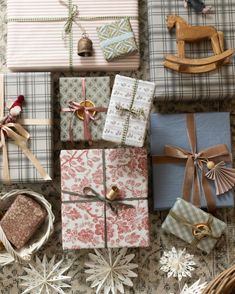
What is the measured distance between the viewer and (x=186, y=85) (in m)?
1.78

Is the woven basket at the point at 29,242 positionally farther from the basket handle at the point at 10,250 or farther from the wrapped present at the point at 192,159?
the wrapped present at the point at 192,159

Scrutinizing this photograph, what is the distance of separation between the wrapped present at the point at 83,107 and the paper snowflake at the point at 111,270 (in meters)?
0.45

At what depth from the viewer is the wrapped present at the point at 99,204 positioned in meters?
1.72

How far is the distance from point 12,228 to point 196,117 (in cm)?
80

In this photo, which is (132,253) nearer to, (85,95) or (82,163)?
(82,163)

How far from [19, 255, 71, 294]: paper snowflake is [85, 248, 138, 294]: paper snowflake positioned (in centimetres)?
11

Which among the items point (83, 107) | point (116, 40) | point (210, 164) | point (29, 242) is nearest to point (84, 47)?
point (116, 40)

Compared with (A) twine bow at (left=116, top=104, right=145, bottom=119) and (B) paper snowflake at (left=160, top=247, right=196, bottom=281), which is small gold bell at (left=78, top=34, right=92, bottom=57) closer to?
(A) twine bow at (left=116, top=104, right=145, bottom=119)

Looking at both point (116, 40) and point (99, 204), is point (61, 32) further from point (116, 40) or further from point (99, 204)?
point (99, 204)

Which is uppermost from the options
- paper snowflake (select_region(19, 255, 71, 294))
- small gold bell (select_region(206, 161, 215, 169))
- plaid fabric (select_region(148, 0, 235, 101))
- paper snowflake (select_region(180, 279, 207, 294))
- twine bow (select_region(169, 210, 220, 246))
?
plaid fabric (select_region(148, 0, 235, 101))


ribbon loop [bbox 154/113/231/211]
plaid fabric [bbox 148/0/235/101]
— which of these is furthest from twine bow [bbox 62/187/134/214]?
plaid fabric [bbox 148/0/235/101]

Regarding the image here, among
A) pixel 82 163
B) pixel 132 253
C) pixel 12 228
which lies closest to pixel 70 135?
pixel 82 163

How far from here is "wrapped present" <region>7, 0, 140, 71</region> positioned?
1809 mm

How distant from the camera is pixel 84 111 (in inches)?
69.3
